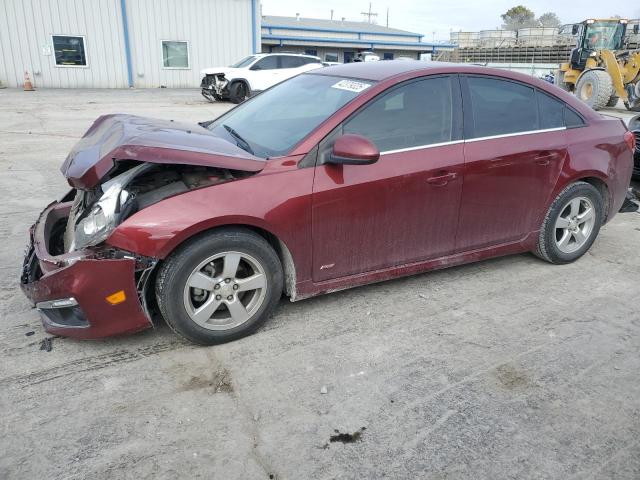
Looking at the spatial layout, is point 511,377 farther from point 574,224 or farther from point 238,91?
point 238,91

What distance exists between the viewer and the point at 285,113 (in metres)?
3.82

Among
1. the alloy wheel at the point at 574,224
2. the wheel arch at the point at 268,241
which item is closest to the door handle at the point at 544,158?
the alloy wheel at the point at 574,224

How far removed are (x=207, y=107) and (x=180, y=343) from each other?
585 inches

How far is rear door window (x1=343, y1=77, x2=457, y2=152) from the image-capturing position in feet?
11.2

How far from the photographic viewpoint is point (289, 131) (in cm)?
351

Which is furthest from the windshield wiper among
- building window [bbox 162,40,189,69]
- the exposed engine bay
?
building window [bbox 162,40,189,69]

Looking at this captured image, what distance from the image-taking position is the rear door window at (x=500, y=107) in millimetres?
3791

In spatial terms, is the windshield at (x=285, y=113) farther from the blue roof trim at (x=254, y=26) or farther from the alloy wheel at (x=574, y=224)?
the blue roof trim at (x=254, y=26)

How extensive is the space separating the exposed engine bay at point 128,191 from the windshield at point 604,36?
18168 millimetres

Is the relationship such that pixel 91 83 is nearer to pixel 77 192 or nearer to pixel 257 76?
pixel 257 76

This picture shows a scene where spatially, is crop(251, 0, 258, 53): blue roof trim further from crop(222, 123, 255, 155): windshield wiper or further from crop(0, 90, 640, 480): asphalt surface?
crop(0, 90, 640, 480): asphalt surface

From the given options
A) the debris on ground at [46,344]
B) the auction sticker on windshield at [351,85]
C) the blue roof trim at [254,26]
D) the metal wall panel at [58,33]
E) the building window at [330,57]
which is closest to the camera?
the debris on ground at [46,344]

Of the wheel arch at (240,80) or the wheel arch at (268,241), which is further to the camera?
the wheel arch at (240,80)

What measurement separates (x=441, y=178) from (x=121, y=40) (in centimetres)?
2436
